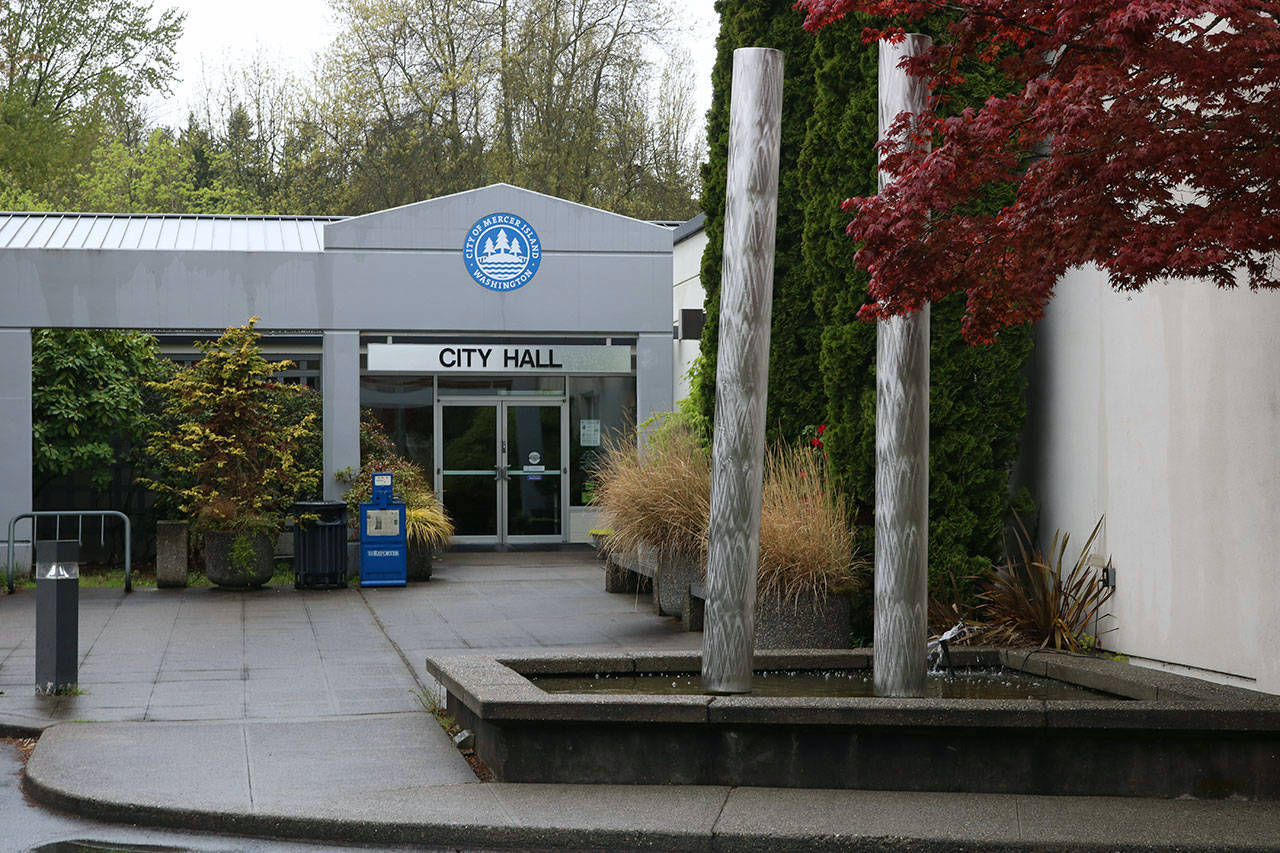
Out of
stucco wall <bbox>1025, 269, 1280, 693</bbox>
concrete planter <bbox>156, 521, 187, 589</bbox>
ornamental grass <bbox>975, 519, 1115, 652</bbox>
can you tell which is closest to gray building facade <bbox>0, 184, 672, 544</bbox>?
concrete planter <bbox>156, 521, 187, 589</bbox>

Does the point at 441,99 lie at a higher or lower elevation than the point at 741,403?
higher

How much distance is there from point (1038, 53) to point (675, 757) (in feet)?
11.6

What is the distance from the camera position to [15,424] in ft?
54.1

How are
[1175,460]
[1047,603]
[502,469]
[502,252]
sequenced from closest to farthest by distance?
[1175,460] → [1047,603] → [502,252] → [502,469]

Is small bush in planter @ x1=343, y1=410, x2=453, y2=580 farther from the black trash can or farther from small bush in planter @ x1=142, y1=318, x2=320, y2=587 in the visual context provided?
small bush in planter @ x1=142, y1=318, x2=320, y2=587

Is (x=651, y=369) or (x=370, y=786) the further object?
(x=651, y=369)

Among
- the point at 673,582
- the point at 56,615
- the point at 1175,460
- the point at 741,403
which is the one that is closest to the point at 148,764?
the point at 56,615

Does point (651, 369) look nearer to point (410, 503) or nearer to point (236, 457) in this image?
point (410, 503)

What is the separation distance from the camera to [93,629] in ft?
39.0

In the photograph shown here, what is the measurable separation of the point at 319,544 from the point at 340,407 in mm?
2396

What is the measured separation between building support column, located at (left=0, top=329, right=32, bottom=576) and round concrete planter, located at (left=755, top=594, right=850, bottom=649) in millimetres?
10637

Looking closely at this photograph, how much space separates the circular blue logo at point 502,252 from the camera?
709 inches

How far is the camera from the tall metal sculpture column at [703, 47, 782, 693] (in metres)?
7.10

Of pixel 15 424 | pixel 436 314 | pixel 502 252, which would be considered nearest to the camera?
pixel 15 424
